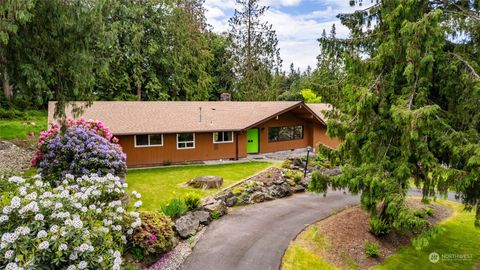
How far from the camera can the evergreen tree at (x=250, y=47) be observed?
127ft

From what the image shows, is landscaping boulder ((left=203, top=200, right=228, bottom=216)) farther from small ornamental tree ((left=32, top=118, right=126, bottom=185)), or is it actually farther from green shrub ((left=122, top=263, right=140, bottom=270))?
small ornamental tree ((left=32, top=118, right=126, bottom=185))

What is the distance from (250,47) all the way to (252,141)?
804 inches

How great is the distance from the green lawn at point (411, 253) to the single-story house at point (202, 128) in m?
7.76

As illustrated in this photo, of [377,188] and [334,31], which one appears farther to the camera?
[334,31]

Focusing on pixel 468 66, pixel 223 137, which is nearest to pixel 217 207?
pixel 468 66

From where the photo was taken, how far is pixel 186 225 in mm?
9867

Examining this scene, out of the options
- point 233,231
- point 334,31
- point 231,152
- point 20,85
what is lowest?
point 233,231

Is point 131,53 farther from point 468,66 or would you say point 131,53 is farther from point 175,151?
point 468,66

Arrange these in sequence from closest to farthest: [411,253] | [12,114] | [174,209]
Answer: [411,253]
[174,209]
[12,114]

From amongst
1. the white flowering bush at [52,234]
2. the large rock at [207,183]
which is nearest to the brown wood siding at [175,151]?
the large rock at [207,183]

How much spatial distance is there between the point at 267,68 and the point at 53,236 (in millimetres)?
39008

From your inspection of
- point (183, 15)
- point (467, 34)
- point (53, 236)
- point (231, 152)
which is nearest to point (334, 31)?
point (183, 15)

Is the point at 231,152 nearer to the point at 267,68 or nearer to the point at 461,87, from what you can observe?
the point at 461,87

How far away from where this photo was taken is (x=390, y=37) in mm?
8617
